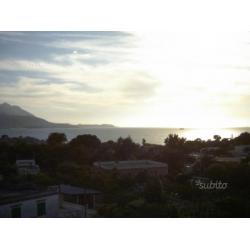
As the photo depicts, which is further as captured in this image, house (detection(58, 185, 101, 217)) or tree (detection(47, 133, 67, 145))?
tree (detection(47, 133, 67, 145))

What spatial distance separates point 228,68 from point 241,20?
75cm

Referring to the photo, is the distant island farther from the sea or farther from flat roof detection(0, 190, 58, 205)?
flat roof detection(0, 190, 58, 205)

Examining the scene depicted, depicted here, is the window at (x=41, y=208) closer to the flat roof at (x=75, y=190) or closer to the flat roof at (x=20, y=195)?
the flat roof at (x=20, y=195)

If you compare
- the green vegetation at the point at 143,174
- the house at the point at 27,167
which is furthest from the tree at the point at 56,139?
the house at the point at 27,167

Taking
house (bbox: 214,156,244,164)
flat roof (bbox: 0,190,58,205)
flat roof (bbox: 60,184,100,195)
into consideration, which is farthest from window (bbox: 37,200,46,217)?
house (bbox: 214,156,244,164)

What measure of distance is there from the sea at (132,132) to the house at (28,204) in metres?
0.88

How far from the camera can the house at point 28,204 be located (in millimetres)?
6617

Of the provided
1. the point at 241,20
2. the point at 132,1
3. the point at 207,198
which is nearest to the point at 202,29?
the point at 241,20

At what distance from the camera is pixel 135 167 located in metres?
7.08

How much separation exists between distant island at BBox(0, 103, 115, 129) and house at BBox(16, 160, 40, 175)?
0.55 m

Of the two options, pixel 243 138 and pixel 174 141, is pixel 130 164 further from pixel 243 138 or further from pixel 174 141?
pixel 243 138

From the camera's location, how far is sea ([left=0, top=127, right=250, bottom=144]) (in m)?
6.98

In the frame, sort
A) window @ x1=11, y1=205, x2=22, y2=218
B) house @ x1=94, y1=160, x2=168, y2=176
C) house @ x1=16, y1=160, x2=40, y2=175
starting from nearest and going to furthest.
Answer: window @ x1=11, y1=205, x2=22, y2=218
house @ x1=16, y1=160, x2=40, y2=175
house @ x1=94, y1=160, x2=168, y2=176
